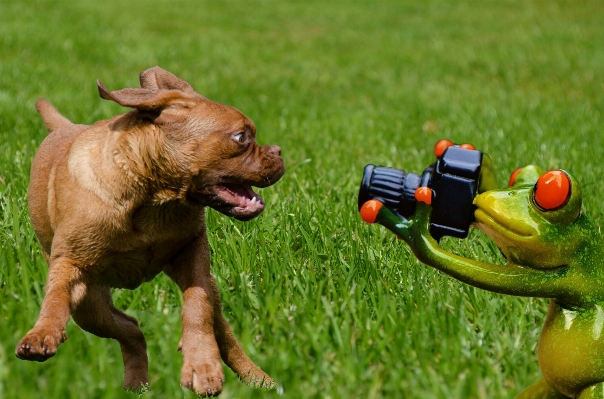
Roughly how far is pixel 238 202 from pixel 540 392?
1208 millimetres

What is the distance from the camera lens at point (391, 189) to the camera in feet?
9.12

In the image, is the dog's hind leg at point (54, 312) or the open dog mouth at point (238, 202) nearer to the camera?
the dog's hind leg at point (54, 312)

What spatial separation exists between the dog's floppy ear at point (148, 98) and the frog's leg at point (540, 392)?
1.58 meters

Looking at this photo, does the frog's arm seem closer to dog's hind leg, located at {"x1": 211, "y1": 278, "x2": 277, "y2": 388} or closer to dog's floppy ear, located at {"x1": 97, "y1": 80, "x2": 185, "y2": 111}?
dog's hind leg, located at {"x1": 211, "y1": 278, "x2": 277, "y2": 388}

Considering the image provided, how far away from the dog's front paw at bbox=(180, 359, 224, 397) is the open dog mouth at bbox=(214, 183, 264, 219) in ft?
1.87

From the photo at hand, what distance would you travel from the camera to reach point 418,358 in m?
2.64

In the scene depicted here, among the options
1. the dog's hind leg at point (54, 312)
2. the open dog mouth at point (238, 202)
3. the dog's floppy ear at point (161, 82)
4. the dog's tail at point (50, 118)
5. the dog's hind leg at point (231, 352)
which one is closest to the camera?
the dog's hind leg at point (54, 312)

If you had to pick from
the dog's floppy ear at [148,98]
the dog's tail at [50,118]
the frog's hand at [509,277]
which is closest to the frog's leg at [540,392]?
the frog's hand at [509,277]

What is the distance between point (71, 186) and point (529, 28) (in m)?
11.9

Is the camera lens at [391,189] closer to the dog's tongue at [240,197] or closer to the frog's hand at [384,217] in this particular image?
the frog's hand at [384,217]

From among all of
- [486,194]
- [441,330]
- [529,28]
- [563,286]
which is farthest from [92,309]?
[529,28]

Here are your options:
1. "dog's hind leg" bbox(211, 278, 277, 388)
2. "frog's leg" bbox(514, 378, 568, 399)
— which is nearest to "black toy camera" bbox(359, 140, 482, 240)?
"frog's leg" bbox(514, 378, 568, 399)

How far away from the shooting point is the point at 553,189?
2.33m

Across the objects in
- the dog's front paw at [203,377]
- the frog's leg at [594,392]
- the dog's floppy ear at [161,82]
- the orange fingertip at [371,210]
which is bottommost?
the dog's front paw at [203,377]
